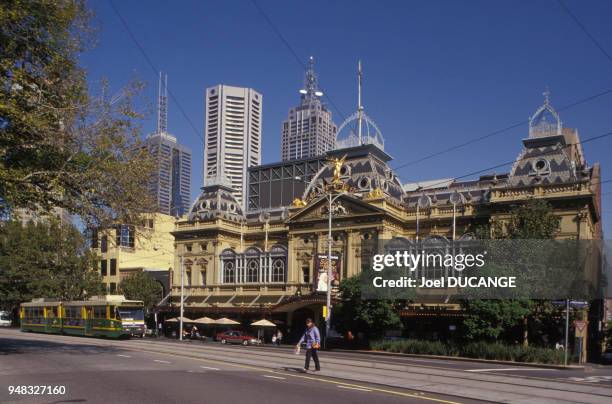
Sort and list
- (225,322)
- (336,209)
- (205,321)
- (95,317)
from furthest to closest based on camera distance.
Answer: (205,321) → (225,322) → (336,209) → (95,317)

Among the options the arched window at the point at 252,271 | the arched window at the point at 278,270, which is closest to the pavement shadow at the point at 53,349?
the arched window at the point at 278,270

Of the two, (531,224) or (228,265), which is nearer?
(531,224)

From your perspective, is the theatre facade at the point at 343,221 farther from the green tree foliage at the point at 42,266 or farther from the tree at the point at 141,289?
the green tree foliage at the point at 42,266

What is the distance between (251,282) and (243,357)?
3937 centimetres

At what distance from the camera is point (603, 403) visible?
48.4 ft

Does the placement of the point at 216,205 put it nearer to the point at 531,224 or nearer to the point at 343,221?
the point at 343,221

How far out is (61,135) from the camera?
2158 centimetres

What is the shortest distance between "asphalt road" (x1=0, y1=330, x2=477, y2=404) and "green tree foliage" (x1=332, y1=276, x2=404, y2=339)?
73.2 ft

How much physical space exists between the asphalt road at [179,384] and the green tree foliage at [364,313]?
73.2 ft

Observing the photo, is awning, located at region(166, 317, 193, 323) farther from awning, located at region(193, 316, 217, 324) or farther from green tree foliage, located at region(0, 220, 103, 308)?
green tree foliage, located at region(0, 220, 103, 308)

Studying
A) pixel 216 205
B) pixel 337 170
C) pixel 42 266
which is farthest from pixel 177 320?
pixel 337 170

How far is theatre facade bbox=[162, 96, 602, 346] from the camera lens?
168 feet

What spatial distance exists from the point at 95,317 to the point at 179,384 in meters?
34.3

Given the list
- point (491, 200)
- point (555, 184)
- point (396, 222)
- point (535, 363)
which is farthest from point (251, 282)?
point (535, 363)
